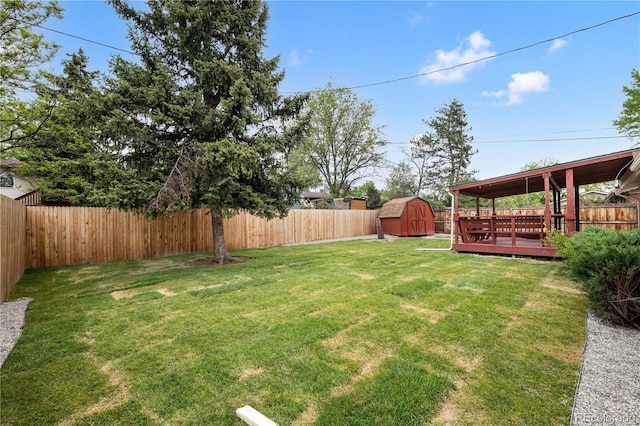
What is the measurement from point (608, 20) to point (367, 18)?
7.11 metres

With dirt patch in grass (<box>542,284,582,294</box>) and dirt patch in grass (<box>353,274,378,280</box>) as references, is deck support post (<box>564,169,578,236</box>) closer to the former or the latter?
dirt patch in grass (<box>542,284,582,294</box>)

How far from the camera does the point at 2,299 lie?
4.52m

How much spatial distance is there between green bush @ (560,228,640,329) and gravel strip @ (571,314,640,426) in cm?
26

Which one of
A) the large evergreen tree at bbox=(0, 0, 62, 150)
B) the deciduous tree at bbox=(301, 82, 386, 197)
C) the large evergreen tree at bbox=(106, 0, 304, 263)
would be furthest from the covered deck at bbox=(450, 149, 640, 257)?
the deciduous tree at bbox=(301, 82, 386, 197)

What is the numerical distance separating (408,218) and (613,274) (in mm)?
13903

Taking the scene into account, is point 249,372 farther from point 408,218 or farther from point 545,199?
point 408,218

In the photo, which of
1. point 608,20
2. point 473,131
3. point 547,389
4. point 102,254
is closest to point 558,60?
point 608,20

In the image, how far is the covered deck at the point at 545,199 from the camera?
7133mm

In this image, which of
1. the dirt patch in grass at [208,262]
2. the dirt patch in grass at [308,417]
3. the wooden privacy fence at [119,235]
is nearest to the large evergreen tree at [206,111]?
the dirt patch in grass at [208,262]

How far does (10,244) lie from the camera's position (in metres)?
5.21

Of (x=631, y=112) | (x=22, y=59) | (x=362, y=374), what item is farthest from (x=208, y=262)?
(x=631, y=112)

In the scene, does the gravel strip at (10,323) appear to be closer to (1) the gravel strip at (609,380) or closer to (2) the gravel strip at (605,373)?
(2) the gravel strip at (605,373)

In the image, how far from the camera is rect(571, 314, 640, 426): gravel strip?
187cm

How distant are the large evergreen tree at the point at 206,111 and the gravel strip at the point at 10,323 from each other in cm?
269
